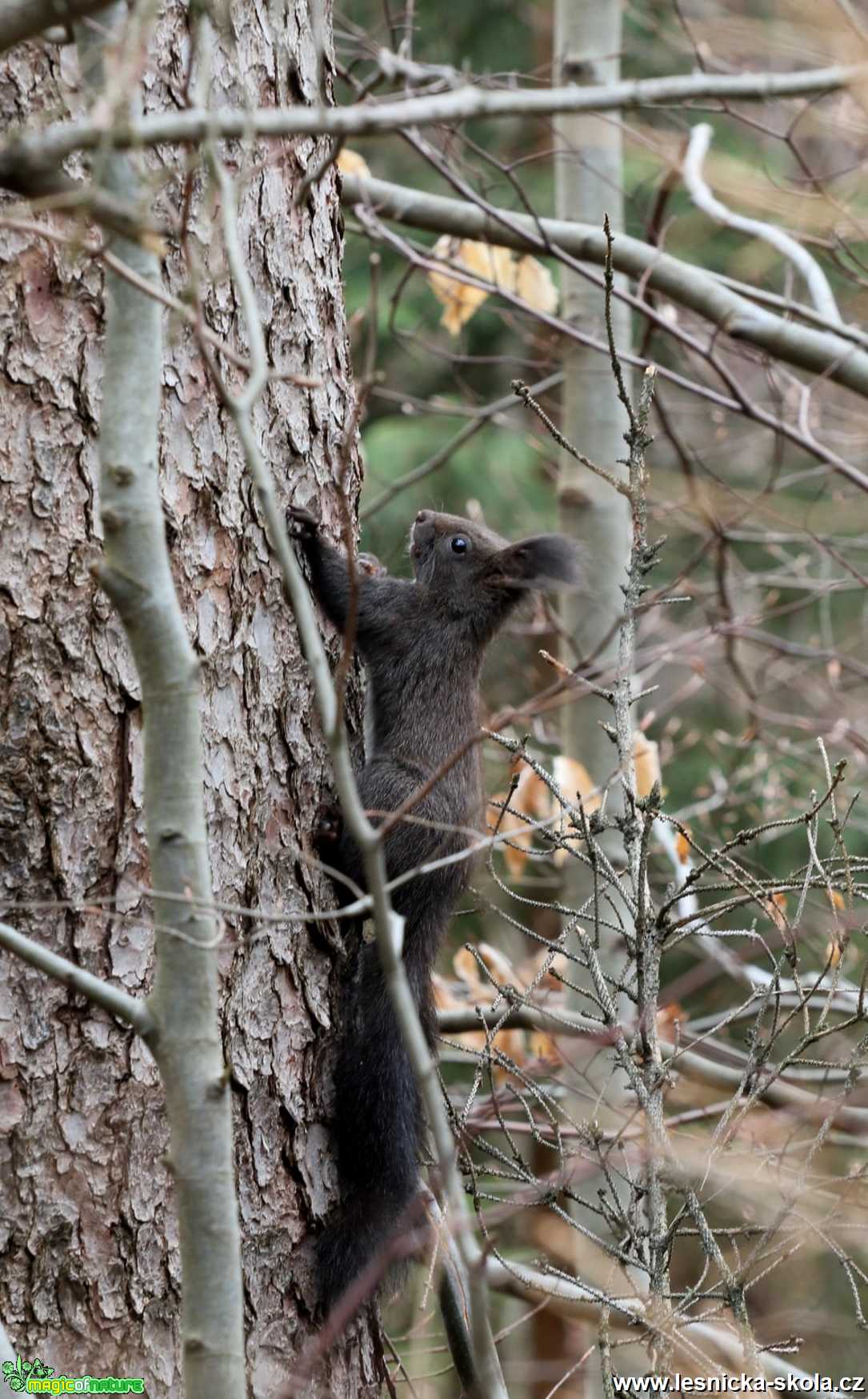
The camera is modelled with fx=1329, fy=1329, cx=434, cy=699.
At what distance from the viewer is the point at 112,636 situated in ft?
6.48

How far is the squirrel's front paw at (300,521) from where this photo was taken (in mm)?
2498

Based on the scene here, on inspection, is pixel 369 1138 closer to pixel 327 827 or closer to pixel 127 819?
pixel 327 827

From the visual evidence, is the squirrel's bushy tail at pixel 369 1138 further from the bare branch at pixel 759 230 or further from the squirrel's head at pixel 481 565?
the bare branch at pixel 759 230

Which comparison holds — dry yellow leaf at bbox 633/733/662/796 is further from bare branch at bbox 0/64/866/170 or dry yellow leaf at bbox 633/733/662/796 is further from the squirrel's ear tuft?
bare branch at bbox 0/64/866/170

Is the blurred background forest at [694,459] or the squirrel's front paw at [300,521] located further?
the blurred background forest at [694,459]

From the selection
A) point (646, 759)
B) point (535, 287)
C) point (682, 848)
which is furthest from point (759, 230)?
point (682, 848)

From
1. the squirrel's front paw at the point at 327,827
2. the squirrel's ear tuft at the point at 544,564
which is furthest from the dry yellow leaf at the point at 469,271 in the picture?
the squirrel's front paw at the point at 327,827

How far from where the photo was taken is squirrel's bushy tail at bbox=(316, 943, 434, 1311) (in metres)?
2.19

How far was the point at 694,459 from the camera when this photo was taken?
161 inches

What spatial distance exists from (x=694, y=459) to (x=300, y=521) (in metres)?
1.91

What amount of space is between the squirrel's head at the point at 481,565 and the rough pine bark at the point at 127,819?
102cm

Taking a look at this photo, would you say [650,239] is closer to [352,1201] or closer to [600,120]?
[600,120]

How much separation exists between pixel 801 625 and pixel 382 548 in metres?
5.12

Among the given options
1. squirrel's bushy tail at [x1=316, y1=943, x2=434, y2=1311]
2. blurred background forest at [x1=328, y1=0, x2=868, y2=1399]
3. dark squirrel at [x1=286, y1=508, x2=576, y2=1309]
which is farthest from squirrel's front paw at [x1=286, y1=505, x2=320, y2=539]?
squirrel's bushy tail at [x1=316, y1=943, x2=434, y2=1311]
